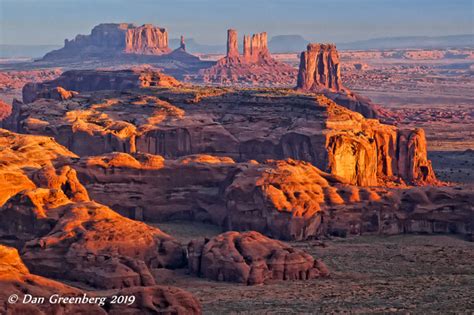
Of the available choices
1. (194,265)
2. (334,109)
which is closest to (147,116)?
(334,109)

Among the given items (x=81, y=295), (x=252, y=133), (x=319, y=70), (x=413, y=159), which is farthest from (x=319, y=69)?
(x=81, y=295)

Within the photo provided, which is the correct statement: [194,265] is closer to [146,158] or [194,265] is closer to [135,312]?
[135,312]

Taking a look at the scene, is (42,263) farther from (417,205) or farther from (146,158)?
(417,205)

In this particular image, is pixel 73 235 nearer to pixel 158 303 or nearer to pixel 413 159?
pixel 158 303

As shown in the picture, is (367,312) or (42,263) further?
(42,263)

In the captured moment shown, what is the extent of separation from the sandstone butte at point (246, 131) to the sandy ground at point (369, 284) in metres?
15.3

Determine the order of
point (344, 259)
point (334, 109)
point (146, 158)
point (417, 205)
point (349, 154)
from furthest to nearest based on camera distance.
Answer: point (334, 109) → point (349, 154) → point (146, 158) → point (417, 205) → point (344, 259)

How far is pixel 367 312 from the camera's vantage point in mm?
34688

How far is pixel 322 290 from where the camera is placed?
132 ft

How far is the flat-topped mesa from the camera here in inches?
6063

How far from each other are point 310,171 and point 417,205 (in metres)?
6.20

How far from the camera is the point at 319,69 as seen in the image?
157m

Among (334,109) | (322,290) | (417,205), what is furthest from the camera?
(334,109)

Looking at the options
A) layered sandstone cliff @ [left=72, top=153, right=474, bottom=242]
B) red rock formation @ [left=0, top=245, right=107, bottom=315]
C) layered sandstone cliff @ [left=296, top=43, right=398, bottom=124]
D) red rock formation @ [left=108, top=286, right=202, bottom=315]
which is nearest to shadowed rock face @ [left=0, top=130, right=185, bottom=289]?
layered sandstone cliff @ [left=72, top=153, right=474, bottom=242]
